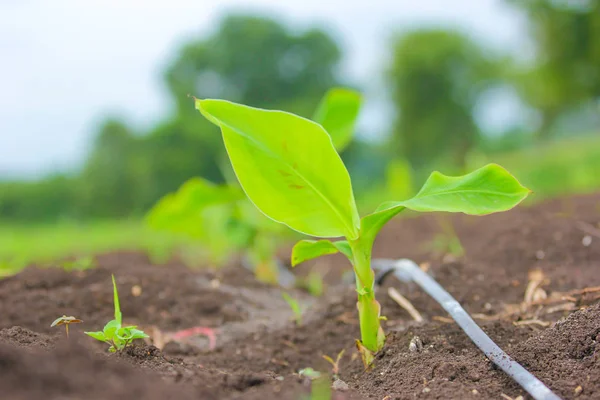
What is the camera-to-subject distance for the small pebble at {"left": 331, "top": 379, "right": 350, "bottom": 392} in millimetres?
1111

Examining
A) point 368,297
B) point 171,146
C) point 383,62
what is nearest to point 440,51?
point 383,62

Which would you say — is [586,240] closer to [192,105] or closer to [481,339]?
[481,339]

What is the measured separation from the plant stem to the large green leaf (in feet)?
0.24

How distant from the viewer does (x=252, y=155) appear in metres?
1.25

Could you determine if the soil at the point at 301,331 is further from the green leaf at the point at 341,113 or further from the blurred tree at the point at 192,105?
the blurred tree at the point at 192,105

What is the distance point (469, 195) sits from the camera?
1.18 meters

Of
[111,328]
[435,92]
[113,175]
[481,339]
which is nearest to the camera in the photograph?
[111,328]

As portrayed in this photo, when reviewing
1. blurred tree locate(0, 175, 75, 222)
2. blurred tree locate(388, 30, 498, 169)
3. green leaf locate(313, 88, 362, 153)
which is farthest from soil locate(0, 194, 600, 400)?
blurred tree locate(388, 30, 498, 169)

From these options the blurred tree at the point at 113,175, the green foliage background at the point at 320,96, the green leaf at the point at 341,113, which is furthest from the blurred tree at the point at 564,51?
the blurred tree at the point at 113,175

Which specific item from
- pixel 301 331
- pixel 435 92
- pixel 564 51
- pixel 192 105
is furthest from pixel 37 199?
pixel 301 331

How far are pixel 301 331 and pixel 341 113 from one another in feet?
3.02

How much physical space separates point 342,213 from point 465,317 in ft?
1.27

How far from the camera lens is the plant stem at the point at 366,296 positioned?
1.28 meters

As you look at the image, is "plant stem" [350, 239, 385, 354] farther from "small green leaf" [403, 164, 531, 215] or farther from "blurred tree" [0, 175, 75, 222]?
"blurred tree" [0, 175, 75, 222]
